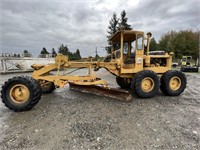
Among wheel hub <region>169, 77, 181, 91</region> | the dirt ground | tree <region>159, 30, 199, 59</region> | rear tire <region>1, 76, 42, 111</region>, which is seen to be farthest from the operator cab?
tree <region>159, 30, 199, 59</region>

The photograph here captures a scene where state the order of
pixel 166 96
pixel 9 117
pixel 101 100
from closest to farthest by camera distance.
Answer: pixel 9 117 → pixel 101 100 → pixel 166 96

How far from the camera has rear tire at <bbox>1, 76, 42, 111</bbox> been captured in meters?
3.88

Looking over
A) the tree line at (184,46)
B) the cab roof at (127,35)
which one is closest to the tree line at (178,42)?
the tree line at (184,46)

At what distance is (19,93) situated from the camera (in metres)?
4.03

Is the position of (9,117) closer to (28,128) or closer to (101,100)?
(28,128)

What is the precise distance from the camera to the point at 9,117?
3598 millimetres

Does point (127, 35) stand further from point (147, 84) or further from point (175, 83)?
point (175, 83)

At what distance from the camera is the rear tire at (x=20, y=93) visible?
3875 mm

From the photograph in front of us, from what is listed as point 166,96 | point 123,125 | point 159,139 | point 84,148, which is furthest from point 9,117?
point 166,96

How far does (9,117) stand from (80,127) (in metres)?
1.90

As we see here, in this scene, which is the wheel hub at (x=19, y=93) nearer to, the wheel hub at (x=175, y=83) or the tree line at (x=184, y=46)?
the wheel hub at (x=175, y=83)

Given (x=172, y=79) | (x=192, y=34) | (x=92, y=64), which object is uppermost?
(x=192, y=34)

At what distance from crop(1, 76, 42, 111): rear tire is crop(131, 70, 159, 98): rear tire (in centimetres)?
302

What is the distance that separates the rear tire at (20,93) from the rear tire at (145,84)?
302 cm
